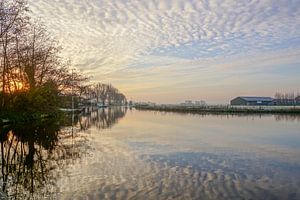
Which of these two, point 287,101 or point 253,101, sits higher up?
point 253,101

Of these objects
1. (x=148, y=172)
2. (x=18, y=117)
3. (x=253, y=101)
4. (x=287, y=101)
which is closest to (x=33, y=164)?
(x=148, y=172)

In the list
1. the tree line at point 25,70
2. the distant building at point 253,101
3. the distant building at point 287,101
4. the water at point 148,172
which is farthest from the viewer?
the distant building at point 287,101

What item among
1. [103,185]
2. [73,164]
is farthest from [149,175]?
[73,164]

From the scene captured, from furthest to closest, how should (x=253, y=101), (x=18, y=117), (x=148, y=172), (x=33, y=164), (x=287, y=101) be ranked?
(x=287, y=101)
(x=253, y=101)
(x=18, y=117)
(x=33, y=164)
(x=148, y=172)

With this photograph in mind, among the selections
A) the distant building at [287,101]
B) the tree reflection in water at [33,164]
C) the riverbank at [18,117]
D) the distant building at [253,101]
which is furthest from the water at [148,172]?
the distant building at [287,101]

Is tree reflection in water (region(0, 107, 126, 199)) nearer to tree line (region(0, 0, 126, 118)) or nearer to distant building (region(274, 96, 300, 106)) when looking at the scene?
tree line (region(0, 0, 126, 118))

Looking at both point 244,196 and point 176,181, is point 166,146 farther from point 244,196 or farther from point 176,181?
point 244,196

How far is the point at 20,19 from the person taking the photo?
32125mm

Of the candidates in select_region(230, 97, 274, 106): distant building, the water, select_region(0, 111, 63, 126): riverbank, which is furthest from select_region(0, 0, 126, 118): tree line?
select_region(230, 97, 274, 106): distant building

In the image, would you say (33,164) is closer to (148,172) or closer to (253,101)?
(148,172)

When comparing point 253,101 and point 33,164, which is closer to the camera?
point 33,164

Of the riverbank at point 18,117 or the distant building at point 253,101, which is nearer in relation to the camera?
the riverbank at point 18,117

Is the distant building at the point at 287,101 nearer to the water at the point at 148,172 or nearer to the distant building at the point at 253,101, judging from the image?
the distant building at the point at 253,101

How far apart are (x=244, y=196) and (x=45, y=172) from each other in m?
7.39
